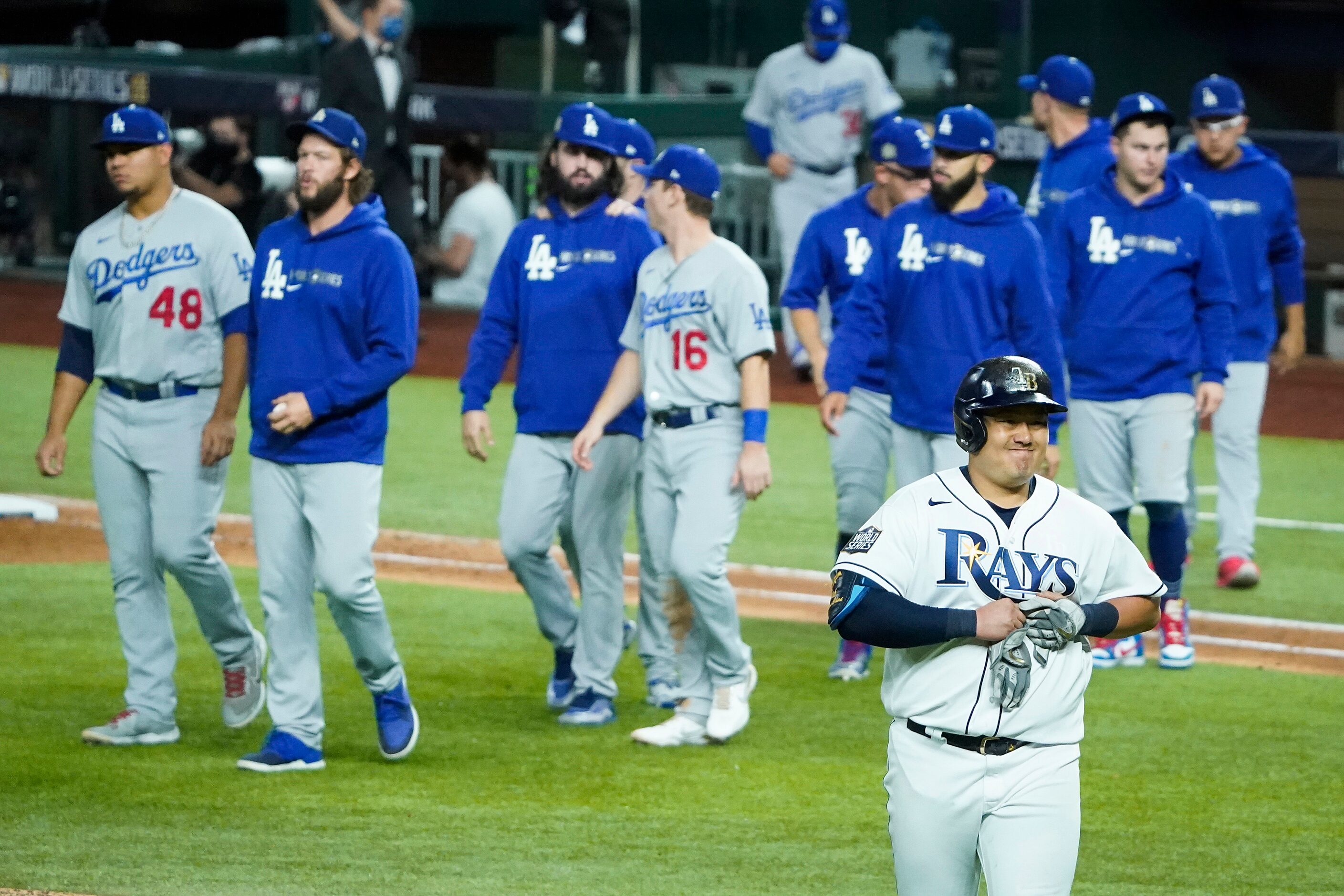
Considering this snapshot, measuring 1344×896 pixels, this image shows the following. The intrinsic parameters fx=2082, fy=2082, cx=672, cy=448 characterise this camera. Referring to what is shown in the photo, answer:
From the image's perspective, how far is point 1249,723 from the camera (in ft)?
23.7

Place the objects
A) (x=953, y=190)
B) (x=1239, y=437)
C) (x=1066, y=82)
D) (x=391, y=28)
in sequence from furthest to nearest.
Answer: (x=391, y=28)
(x=1239, y=437)
(x=1066, y=82)
(x=953, y=190)

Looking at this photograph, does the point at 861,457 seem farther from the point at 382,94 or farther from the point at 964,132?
the point at 382,94

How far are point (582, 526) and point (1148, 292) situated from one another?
93.8 inches

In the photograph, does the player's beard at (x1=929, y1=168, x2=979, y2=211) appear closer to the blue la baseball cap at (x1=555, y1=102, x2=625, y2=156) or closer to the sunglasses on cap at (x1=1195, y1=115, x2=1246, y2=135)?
the blue la baseball cap at (x1=555, y1=102, x2=625, y2=156)

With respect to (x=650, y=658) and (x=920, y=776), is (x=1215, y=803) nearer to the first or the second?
(x=650, y=658)

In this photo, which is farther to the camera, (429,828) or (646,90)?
(646,90)

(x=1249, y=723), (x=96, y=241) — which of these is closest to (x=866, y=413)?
(x=1249, y=723)

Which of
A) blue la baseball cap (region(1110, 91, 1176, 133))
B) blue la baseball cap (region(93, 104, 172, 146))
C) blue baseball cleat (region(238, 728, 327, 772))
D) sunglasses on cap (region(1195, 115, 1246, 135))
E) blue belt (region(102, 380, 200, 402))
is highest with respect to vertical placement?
blue la baseball cap (region(1110, 91, 1176, 133))

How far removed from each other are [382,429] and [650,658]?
1488 millimetres

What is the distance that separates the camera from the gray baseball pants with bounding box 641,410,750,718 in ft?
21.5

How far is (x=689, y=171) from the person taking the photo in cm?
662

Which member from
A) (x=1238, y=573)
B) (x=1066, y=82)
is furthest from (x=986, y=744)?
(x=1238, y=573)

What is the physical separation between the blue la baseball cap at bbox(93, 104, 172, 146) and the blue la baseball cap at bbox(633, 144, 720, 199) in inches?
61.1

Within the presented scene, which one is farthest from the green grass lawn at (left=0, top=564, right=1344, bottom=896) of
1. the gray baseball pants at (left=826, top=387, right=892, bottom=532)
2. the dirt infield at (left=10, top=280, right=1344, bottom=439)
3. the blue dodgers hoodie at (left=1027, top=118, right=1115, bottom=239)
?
the dirt infield at (left=10, top=280, right=1344, bottom=439)
